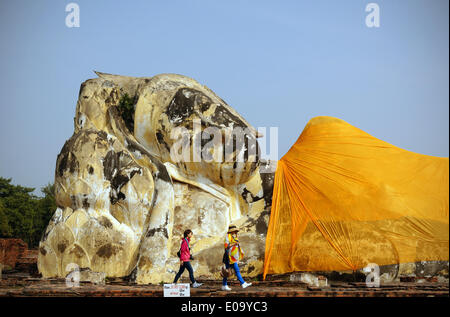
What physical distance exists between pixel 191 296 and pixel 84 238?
3261 millimetres

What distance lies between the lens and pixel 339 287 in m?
10.8

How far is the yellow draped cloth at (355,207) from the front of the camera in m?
11.3

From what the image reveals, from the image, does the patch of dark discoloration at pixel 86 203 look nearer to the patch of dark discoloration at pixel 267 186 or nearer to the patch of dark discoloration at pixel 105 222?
the patch of dark discoloration at pixel 105 222

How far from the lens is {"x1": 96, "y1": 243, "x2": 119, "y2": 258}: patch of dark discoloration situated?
12188 millimetres

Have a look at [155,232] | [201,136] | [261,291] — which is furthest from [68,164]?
[261,291]

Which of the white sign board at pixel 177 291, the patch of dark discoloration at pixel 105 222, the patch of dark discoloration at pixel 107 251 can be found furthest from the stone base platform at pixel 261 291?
the patch of dark discoloration at pixel 105 222

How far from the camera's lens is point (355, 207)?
11.8 metres

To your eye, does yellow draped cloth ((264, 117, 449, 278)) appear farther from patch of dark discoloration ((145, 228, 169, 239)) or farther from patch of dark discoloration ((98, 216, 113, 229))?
patch of dark discoloration ((98, 216, 113, 229))

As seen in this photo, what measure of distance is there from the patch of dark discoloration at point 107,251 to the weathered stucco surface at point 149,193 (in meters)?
0.02

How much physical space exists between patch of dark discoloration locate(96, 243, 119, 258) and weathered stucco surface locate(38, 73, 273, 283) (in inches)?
0.7

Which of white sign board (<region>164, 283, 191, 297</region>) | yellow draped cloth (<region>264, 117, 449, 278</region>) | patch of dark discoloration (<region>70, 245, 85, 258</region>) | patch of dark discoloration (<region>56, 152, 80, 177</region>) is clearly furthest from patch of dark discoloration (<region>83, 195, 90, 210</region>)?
yellow draped cloth (<region>264, 117, 449, 278</region>)

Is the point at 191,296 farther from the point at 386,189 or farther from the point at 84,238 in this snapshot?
the point at 386,189

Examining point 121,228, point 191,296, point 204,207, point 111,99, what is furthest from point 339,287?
point 111,99

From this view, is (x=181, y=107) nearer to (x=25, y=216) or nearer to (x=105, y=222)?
(x=105, y=222)
